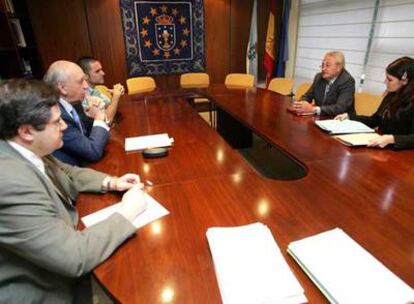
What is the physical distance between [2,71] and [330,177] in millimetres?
3388

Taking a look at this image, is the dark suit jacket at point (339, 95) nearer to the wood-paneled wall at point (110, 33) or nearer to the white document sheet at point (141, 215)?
the white document sheet at point (141, 215)

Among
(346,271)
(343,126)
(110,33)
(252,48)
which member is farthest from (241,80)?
(346,271)

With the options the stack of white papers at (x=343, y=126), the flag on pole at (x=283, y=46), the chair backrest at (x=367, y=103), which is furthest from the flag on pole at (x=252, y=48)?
the stack of white papers at (x=343, y=126)

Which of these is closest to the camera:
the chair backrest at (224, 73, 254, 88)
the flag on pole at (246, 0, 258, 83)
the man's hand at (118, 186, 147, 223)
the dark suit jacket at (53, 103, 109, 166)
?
the man's hand at (118, 186, 147, 223)

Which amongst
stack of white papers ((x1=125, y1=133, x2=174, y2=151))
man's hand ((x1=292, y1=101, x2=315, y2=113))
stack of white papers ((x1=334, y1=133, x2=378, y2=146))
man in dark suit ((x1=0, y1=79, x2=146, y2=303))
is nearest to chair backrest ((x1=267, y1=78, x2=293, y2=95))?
man's hand ((x1=292, y1=101, x2=315, y2=113))

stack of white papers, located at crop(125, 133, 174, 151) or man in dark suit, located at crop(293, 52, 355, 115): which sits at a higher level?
man in dark suit, located at crop(293, 52, 355, 115)

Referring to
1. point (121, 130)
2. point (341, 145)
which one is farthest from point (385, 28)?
point (121, 130)

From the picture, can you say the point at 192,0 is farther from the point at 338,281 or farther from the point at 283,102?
the point at 338,281

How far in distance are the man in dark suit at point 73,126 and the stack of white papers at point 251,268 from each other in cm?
90

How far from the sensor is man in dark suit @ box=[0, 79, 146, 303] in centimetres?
69

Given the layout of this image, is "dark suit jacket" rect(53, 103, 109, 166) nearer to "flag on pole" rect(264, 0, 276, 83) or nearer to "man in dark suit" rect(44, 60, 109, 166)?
"man in dark suit" rect(44, 60, 109, 166)

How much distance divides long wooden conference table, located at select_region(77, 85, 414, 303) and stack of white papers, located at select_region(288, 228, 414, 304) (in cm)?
3

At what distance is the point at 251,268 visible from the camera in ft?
2.45

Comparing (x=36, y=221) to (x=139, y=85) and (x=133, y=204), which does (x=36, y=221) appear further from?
(x=139, y=85)
